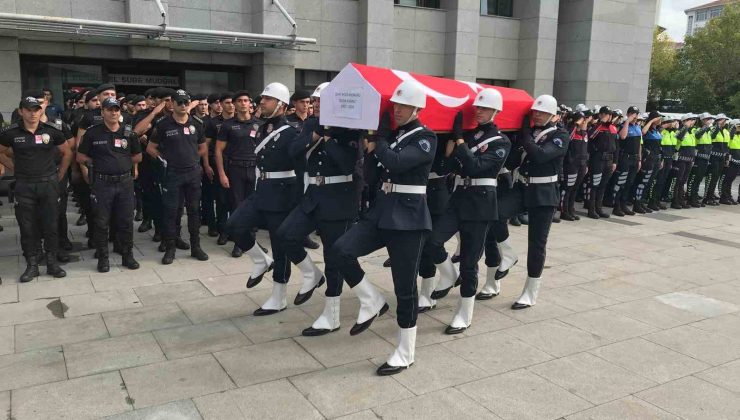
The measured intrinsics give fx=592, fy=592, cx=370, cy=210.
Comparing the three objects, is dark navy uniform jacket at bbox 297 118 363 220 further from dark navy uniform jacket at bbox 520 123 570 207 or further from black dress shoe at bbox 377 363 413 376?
dark navy uniform jacket at bbox 520 123 570 207

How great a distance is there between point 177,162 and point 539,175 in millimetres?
4222

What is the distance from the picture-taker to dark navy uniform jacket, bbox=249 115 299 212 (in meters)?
5.35

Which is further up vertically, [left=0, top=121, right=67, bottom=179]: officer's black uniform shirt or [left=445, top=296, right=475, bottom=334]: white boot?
[left=0, top=121, right=67, bottom=179]: officer's black uniform shirt

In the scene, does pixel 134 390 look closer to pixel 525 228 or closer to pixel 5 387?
pixel 5 387

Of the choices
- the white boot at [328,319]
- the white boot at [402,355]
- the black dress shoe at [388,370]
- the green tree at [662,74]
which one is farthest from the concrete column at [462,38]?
the green tree at [662,74]

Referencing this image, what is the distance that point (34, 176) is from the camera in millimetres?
6352

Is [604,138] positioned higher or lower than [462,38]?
lower

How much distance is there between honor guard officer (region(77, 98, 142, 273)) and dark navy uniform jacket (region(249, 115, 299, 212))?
7.27ft

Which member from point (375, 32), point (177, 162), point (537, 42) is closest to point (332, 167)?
point (177, 162)

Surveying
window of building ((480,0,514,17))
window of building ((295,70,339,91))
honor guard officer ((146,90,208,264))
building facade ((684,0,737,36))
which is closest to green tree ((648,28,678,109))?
window of building ((480,0,514,17))

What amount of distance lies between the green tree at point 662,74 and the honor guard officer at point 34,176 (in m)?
46.0

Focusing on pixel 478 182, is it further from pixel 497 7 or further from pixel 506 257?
pixel 497 7

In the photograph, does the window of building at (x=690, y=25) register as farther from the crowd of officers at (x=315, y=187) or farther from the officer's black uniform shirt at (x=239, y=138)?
the officer's black uniform shirt at (x=239, y=138)

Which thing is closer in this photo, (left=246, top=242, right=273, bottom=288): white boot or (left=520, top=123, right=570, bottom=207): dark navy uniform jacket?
(left=520, top=123, right=570, bottom=207): dark navy uniform jacket
